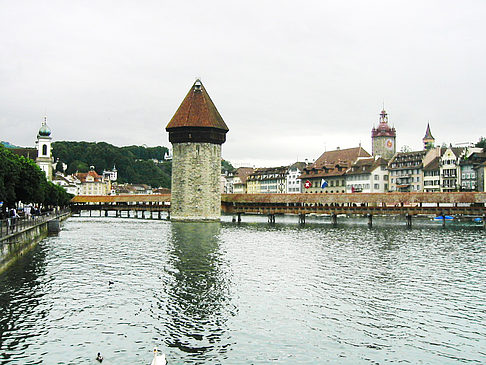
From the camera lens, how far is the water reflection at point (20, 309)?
9805 millimetres

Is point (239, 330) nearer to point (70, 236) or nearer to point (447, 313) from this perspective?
point (447, 313)

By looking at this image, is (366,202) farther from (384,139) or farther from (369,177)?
(384,139)

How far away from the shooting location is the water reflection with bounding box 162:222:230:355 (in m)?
10.2

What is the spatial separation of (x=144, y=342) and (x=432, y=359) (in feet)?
15.7

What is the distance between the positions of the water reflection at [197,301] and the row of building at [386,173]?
4280 centimetres

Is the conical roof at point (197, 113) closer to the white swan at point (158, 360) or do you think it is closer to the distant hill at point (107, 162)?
the white swan at point (158, 360)

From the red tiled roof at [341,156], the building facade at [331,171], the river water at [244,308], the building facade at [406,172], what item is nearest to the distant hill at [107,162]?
the building facade at [331,171]

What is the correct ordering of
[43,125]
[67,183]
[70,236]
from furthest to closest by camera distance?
[67,183] → [43,125] → [70,236]

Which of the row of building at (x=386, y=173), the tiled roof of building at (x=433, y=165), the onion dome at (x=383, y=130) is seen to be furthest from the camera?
the onion dome at (x=383, y=130)

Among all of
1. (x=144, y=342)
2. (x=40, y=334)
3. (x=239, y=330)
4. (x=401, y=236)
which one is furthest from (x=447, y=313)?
(x=401, y=236)

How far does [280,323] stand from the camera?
37.6 feet

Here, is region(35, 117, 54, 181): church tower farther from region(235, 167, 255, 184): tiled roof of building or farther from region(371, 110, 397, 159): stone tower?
region(371, 110, 397, 159): stone tower

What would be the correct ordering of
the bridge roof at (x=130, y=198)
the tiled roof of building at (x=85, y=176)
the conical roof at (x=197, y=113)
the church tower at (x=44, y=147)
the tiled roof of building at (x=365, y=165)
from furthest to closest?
the tiled roof of building at (x=85, y=176) < the church tower at (x=44, y=147) < the tiled roof of building at (x=365, y=165) < the bridge roof at (x=130, y=198) < the conical roof at (x=197, y=113)

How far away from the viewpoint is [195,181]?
47.3 m
